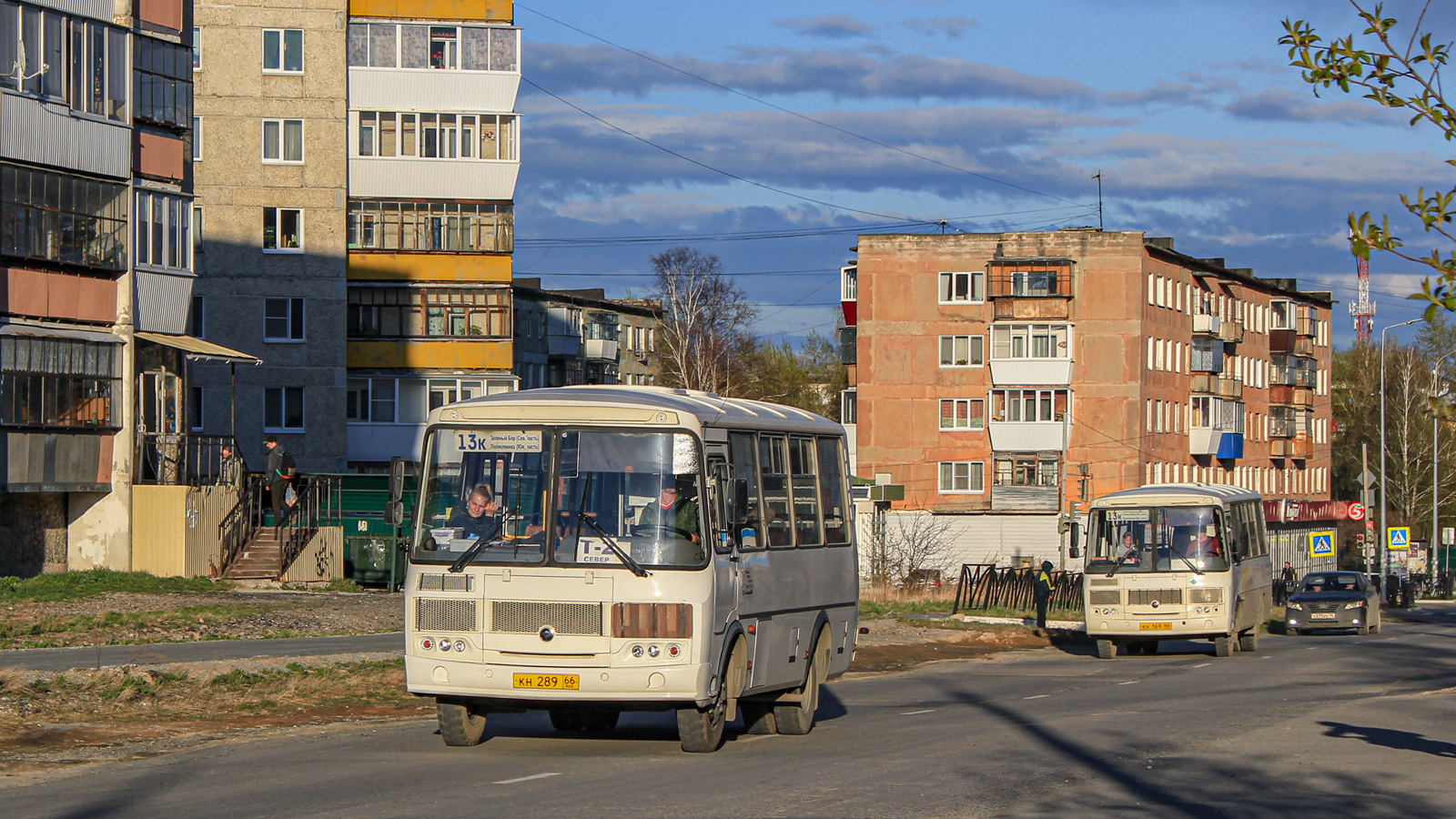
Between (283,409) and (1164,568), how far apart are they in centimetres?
3352

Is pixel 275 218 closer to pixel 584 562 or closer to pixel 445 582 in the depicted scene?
pixel 445 582

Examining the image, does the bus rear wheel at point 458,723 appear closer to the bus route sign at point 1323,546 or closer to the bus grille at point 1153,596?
the bus grille at point 1153,596

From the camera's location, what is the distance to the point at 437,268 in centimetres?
5572

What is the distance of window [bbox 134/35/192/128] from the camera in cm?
3647

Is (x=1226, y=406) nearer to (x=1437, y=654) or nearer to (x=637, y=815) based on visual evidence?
(x=1437, y=654)

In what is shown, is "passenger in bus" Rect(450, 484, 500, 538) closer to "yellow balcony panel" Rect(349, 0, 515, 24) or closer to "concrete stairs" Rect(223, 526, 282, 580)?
"concrete stairs" Rect(223, 526, 282, 580)

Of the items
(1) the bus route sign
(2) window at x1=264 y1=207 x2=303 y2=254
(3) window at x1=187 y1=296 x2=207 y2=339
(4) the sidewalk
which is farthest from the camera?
(1) the bus route sign

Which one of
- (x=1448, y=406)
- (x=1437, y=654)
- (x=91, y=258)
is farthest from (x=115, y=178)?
(x=1448, y=406)

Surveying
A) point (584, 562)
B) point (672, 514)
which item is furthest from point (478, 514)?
point (672, 514)

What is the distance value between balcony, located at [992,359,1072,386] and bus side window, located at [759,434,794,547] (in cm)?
6529

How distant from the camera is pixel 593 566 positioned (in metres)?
13.0

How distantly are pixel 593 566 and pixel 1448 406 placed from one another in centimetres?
603

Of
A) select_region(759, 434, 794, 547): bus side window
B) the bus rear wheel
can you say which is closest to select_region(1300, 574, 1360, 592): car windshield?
select_region(759, 434, 794, 547): bus side window

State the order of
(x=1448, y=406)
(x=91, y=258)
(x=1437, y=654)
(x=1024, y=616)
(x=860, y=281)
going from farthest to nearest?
(x=860, y=281)
(x=1024, y=616)
(x=91, y=258)
(x=1437, y=654)
(x=1448, y=406)
